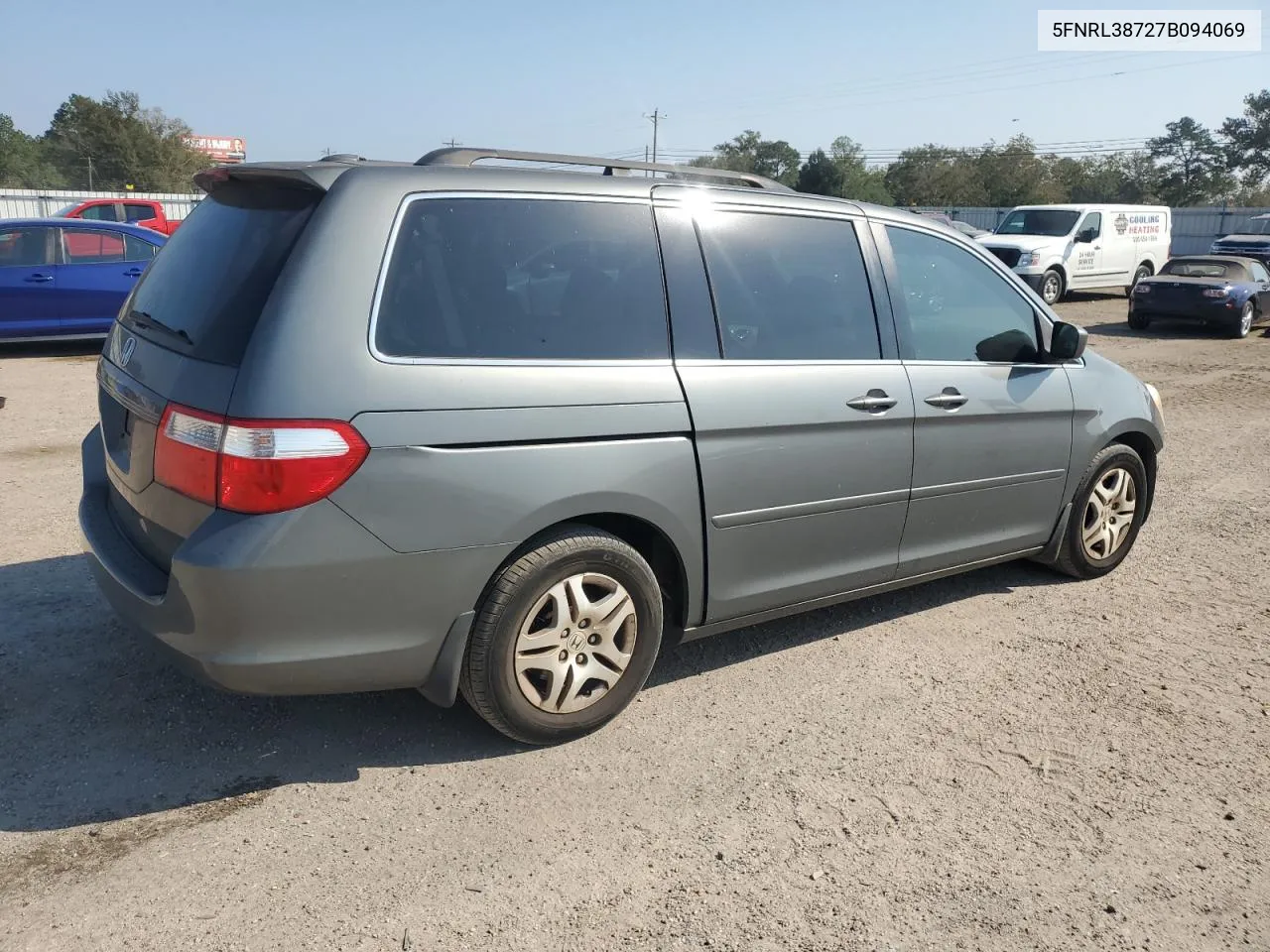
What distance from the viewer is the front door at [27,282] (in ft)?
37.9

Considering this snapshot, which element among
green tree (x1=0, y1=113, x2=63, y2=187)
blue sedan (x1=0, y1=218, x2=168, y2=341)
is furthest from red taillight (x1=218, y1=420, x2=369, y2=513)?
green tree (x1=0, y1=113, x2=63, y2=187)

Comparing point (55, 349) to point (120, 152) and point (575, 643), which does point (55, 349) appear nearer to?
point (575, 643)

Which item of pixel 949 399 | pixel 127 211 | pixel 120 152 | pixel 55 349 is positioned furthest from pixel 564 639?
pixel 120 152

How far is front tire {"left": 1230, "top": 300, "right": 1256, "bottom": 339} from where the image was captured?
17.6 metres

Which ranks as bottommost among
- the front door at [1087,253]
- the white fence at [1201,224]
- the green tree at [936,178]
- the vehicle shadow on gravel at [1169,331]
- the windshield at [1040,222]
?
the vehicle shadow on gravel at [1169,331]

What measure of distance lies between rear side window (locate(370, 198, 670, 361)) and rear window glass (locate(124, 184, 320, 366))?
36 cm

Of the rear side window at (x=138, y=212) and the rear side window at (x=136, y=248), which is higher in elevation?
the rear side window at (x=138, y=212)

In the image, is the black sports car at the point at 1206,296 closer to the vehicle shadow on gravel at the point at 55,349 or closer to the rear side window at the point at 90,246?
the rear side window at the point at 90,246

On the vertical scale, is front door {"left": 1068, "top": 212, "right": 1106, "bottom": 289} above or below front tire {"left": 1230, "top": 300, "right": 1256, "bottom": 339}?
above

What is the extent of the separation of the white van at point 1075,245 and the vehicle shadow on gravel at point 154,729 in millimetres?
18113

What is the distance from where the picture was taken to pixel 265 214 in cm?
321

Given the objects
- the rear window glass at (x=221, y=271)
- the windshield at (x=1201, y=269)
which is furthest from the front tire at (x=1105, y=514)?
the windshield at (x=1201, y=269)

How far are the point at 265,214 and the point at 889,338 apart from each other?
242cm

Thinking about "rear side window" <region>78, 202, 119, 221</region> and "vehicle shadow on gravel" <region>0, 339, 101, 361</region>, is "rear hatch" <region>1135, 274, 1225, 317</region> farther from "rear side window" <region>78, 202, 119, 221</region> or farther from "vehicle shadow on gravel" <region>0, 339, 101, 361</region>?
"rear side window" <region>78, 202, 119, 221</region>
